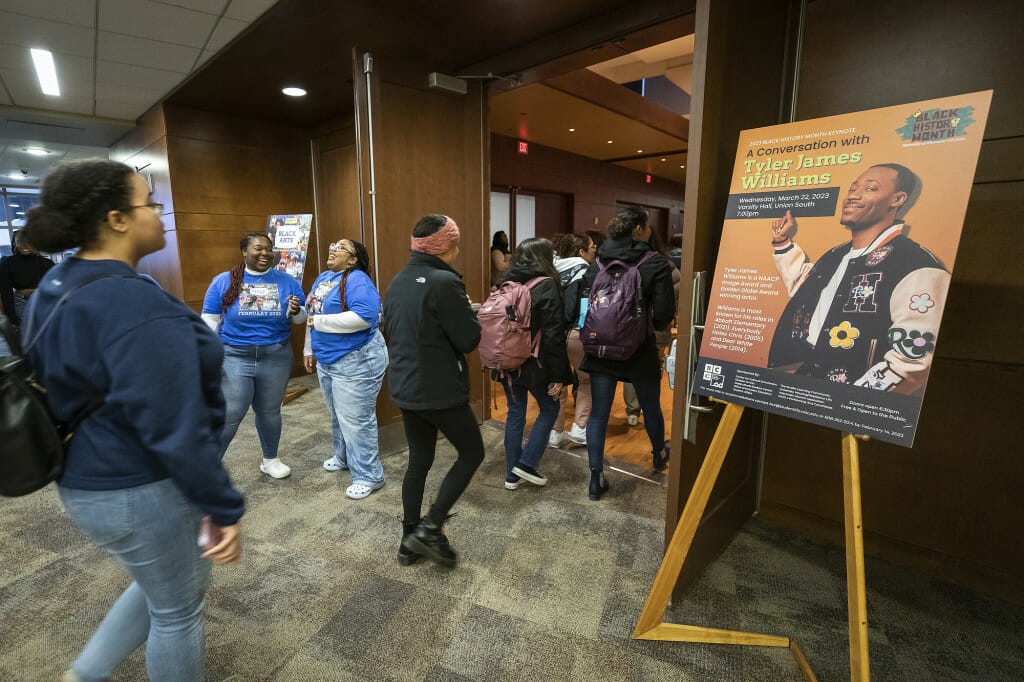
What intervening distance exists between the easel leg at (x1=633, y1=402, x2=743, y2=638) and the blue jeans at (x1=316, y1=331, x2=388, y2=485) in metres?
1.76

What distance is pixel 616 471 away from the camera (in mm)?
3303

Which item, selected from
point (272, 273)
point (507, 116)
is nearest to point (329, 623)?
point (272, 273)

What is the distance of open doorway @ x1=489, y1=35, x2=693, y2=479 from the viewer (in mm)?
4609

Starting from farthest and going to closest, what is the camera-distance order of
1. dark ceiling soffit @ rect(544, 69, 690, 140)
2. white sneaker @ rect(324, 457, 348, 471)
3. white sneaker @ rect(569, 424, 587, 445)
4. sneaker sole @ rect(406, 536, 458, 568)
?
1. dark ceiling soffit @ rect(544, 69, 690, 140)
2. white sneaker @ rect(569, 424, 587, 445)
3. white sneaker @ rect(324, 457, 348, 471)
4. sneaker sole @ rect(406, 536, 458, 568)

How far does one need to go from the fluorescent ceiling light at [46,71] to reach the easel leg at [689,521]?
16.7 feet

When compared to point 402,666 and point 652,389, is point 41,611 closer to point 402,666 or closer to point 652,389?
point 402,666

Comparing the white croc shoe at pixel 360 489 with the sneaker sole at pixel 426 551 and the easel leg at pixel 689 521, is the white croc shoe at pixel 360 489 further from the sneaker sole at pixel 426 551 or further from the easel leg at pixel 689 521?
the easel leg at pixel 689 521

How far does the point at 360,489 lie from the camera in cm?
297

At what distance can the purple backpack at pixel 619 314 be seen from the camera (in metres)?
2.63

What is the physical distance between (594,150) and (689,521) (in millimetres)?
7175

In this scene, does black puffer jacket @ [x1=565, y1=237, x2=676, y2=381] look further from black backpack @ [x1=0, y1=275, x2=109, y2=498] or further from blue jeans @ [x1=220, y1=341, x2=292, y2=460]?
black backpack @ [x1=0, y1=275, x2=109, y2=498]

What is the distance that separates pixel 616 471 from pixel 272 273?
7.95ft

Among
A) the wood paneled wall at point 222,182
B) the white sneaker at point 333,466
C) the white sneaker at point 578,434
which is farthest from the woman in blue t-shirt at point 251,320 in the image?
the wood paneled wall at point 222,182

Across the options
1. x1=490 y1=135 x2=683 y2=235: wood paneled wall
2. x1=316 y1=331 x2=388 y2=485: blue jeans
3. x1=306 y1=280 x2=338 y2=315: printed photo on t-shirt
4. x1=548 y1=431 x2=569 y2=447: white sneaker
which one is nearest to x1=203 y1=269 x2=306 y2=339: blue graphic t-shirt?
x1=306 y1=280 x2=338 y2=315: printed photo on t-shirt
